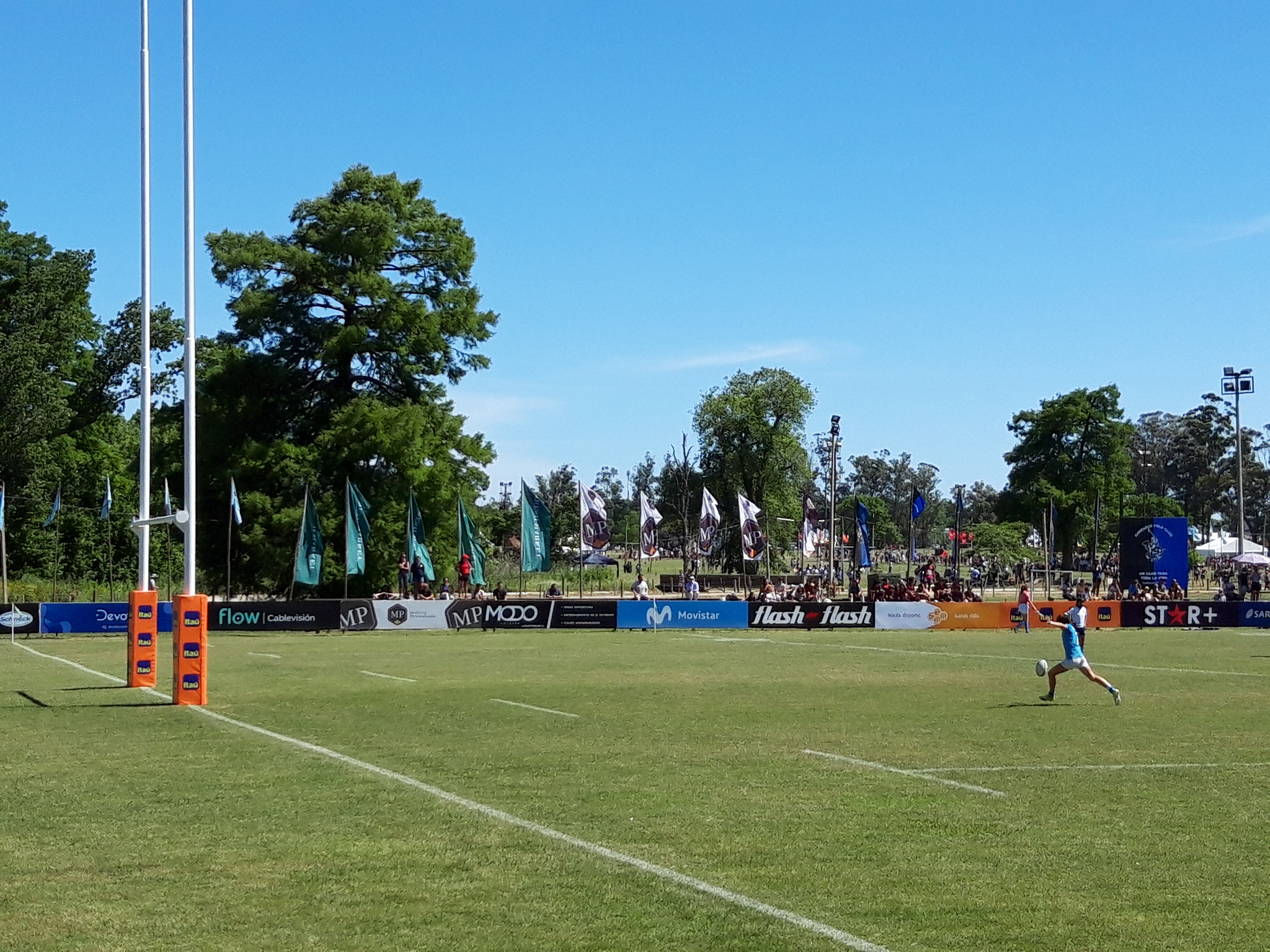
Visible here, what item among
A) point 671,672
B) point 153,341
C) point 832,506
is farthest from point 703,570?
point 671,672

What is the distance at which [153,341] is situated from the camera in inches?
3066

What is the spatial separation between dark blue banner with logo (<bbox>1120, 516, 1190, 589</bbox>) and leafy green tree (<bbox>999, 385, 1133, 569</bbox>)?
201 feet

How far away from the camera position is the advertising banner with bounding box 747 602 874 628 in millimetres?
54125

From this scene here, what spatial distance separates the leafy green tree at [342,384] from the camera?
203 ft

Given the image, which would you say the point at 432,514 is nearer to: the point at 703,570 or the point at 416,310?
the point at 416,310

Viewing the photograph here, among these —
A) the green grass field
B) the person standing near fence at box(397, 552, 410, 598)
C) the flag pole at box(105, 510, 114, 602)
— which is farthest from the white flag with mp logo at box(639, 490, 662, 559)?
the green grass field

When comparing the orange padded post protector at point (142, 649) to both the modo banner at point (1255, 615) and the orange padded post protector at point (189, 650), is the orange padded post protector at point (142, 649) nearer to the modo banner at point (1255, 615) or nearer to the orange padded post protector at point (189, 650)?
Result: the orange padded post protector at point (189, 650)

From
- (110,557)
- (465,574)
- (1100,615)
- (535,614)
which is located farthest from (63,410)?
(1100,615)

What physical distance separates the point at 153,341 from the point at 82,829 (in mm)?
70407

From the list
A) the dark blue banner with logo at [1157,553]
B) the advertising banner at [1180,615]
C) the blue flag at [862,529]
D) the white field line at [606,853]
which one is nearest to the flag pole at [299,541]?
the blue flag at [862,529]

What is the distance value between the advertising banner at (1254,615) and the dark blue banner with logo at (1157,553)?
302 cm

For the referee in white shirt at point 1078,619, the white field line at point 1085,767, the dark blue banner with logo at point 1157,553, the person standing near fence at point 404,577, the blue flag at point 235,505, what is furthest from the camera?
the dark blue banner with logo at point 1157,553

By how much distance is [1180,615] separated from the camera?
55750 mm

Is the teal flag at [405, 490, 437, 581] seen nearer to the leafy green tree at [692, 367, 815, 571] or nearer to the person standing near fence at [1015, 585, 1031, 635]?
the person standing near fence at [1015, 585, 1031, 635]
